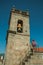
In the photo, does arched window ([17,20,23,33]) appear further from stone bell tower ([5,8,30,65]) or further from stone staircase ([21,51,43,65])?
stone staircase ([21,51,43,65])

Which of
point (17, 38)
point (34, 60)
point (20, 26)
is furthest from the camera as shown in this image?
point (20, 26)

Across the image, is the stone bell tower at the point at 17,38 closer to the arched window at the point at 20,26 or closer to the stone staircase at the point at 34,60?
the arched window at the point at 20,26

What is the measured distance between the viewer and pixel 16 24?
55.8ft

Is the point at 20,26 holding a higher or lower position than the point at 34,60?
higher

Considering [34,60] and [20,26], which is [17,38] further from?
[34,60]

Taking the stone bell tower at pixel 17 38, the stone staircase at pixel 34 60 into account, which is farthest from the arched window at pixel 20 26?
the stone staircase at pixel 34 60

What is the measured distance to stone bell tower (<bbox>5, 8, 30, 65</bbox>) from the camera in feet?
47.8

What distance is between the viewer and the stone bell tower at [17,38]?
14.6m

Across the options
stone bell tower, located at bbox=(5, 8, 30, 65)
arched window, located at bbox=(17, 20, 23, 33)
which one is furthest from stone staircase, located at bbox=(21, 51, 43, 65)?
arched window, located at bbox=(17, 20, 23, 33)

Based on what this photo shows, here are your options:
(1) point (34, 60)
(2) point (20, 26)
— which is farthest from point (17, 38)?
(1) point (34, 60)

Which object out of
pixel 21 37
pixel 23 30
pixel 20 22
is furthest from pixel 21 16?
pixel 21 37

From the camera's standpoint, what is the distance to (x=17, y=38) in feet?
51.8

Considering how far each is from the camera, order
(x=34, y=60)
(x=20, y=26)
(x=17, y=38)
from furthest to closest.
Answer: (x=20, y=26) < (x=17, y=38) < (x=34, y=60)

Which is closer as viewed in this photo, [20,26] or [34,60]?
[34,60]
